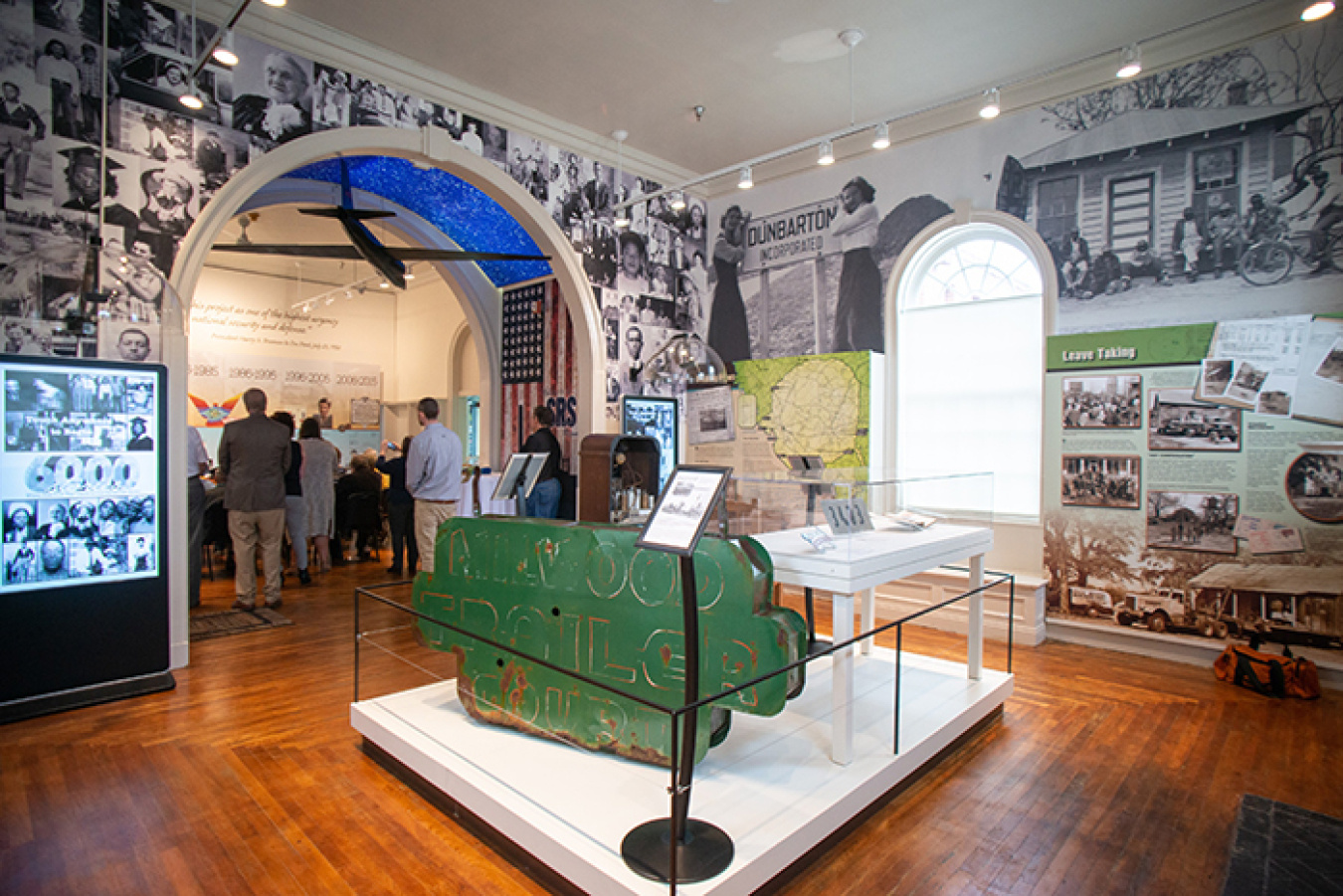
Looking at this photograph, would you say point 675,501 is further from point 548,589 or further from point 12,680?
point 12,680

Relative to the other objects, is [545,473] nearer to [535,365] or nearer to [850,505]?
[535,365]

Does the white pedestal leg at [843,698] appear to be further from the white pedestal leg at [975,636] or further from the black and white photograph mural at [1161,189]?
the black and white photograph mural at [1161,189]

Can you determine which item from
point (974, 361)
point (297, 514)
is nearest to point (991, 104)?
point (974, 361)

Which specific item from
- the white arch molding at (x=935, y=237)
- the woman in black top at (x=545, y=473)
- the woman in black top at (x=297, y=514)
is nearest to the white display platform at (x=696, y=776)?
the white arch molding at (x=935, y=237)

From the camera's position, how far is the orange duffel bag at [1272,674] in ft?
13.4

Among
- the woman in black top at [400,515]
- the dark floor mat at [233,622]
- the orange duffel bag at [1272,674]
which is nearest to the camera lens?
the orange duffel bag at [1272,674]

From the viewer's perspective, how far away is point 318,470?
23.6 ft

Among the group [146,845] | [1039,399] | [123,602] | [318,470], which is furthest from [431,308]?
[146,845]

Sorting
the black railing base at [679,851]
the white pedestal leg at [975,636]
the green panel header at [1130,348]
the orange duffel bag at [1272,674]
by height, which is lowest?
the orange duffel bag at [1272,674]

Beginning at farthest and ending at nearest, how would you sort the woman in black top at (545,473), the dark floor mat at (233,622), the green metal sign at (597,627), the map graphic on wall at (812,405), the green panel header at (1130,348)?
the woman in black top at (545,473), the map graphic on wall at (812,405), the dark floor mat at (233,622), the green panel header at (1130,348), the green metal sign at (597,627)

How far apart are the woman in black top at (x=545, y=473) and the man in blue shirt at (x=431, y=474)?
741mm

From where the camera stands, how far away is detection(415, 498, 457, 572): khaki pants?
6.24m

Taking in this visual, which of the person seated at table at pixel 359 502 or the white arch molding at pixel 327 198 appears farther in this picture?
the person seated at table at pixel 359 502

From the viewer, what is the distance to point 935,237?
6105mm
